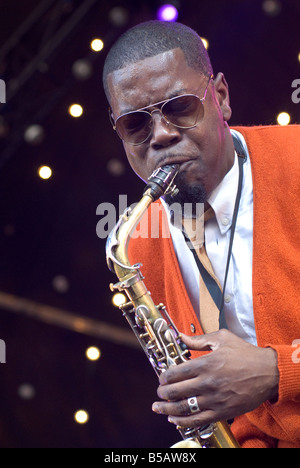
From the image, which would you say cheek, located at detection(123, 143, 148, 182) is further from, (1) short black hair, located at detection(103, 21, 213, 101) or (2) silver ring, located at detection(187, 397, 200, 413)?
(2) silver ring, located at detection(187, 397, 200, 413)

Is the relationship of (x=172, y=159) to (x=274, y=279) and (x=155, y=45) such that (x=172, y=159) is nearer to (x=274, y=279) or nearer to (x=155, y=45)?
(x=155, y=45)

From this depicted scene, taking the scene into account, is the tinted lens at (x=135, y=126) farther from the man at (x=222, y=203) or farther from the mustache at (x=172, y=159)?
the mustache at (x=172, y=159)

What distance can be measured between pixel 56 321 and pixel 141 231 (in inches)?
116

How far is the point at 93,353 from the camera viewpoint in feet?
18.6

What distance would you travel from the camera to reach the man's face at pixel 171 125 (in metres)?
2.68

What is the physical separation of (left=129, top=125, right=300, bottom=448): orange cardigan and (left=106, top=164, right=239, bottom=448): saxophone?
17 cm

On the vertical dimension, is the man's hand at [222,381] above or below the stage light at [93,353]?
below

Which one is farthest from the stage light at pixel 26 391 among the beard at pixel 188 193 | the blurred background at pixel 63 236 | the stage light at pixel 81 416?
the beard at pixel 188 193

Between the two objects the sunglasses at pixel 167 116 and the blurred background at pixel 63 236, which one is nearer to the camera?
the sunglasses at pixel 167 116

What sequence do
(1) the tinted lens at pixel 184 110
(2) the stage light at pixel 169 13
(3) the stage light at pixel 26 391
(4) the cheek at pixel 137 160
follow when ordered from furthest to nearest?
(3) the stage light at pixel 26 391
(2) the stage light at pixel 169 13
(4) the cheek at pixel 137 160
(1) the tinted lens at pixel 184 110

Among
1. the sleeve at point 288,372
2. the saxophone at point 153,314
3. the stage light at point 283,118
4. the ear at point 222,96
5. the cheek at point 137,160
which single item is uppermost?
the stage light at point 283,118

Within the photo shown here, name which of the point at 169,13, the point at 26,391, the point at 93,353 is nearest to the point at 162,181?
the point at 169,13

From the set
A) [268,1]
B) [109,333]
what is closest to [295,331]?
[268,1]

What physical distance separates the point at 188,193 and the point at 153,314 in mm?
582
